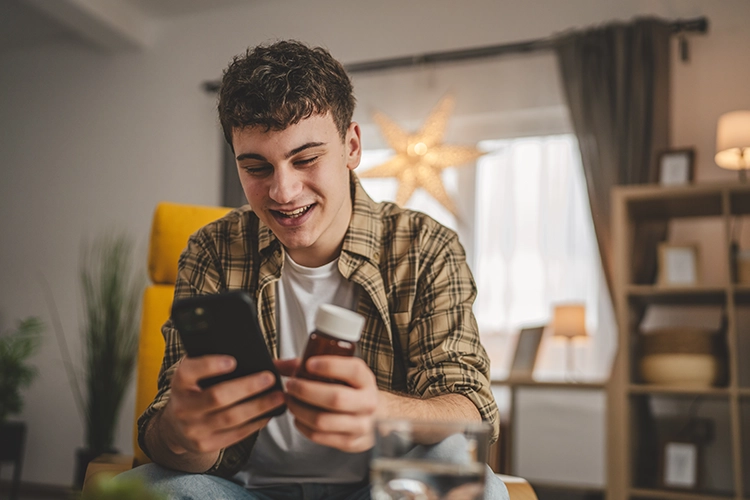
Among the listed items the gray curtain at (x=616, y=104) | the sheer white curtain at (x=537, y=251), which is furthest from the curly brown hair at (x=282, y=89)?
the sheer white curtain at (x=537, y=251)

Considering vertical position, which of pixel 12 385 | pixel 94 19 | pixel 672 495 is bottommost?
pixel 672 495

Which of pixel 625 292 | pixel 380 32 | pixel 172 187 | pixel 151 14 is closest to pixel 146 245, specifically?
pixel 172 187

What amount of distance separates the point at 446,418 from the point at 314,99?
578 mm

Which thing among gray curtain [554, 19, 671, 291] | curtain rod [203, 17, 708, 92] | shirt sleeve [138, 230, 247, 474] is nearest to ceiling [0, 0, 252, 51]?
curtain rod [203, 17, 708, 92]

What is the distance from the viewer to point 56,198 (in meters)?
4.40

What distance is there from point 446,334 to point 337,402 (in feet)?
1.73

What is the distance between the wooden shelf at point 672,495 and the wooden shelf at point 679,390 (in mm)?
367

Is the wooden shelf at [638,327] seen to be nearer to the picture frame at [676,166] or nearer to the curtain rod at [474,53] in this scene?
the picture frame at [676,166]

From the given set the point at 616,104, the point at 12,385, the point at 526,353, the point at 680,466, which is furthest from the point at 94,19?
the point at 680,466

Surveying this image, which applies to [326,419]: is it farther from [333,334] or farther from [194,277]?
[194,277]

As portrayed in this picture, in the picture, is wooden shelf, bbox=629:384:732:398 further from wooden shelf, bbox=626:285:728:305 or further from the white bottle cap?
the white bottle cap

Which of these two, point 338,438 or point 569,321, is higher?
point 569,321

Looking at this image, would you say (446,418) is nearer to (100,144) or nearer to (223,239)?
(223,239)

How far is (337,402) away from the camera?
73cm
